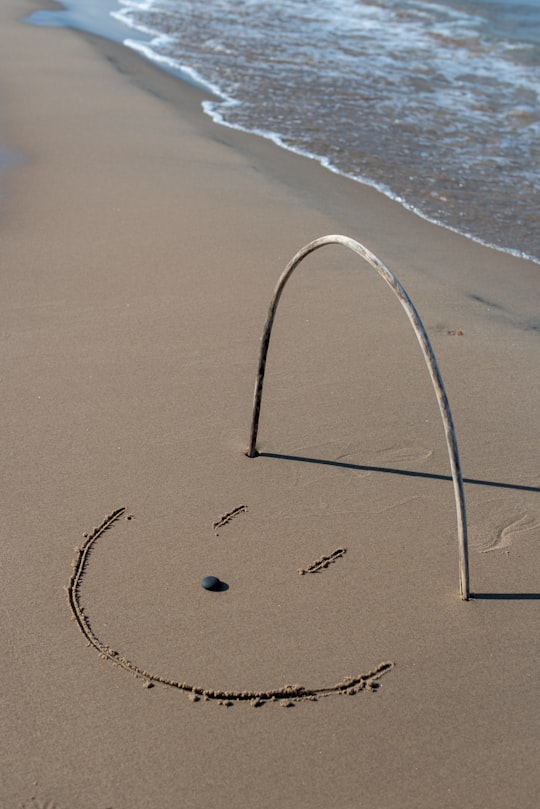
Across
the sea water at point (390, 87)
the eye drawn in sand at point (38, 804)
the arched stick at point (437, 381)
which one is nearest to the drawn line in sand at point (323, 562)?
the arched stick at point (437, 381)

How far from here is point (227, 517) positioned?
10.3ft

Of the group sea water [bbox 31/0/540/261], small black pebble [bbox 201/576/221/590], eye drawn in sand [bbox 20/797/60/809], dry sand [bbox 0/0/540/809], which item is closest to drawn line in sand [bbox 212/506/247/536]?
dry sand [bbox 0/0/540/809]

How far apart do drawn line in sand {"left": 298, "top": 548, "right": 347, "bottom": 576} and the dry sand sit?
0.01m

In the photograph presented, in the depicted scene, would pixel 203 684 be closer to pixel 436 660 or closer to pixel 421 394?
pixel 436 660

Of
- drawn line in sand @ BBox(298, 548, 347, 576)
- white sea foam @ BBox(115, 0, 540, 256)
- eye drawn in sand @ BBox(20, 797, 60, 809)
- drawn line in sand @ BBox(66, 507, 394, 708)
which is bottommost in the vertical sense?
eye drawn in sand @ BBox(20, 797, 60, 809)

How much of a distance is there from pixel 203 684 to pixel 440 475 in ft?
4.58

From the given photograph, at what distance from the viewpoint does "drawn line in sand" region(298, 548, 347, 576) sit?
2.90 m

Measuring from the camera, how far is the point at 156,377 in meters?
3.95

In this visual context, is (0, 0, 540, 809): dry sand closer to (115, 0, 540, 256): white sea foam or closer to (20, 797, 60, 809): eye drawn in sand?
(20, 797, 60, 809): eye drawn in sand

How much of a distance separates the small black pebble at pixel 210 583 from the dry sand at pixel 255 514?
1.5 inches

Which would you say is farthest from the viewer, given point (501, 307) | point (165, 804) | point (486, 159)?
point (486, 159)

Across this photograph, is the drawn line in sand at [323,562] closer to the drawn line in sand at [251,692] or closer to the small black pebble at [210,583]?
the small black pebble at [210,583]

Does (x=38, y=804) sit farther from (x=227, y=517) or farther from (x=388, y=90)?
(x=388, y=90)

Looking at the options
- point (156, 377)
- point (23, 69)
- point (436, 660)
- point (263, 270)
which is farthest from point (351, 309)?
point (23, 69)
